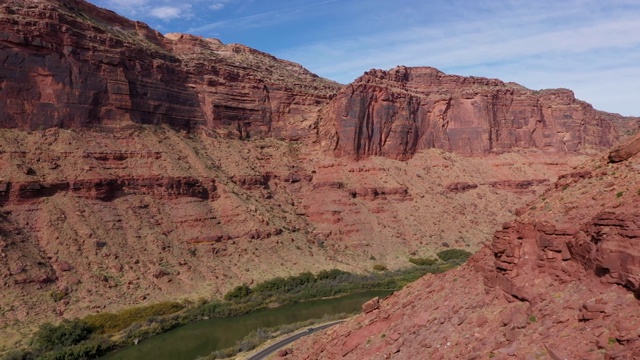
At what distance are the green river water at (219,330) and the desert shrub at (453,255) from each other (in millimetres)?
15038

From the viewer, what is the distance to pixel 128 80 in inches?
2335

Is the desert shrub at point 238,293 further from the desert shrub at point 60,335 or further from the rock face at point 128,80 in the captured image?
the rock face at point 128,80

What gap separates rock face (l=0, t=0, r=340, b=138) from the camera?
50969 millimetres

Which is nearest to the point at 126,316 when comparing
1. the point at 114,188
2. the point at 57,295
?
the point at 57,295

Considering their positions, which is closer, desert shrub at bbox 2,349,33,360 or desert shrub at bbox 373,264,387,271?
desert shrub at bbox 2,349,33,360

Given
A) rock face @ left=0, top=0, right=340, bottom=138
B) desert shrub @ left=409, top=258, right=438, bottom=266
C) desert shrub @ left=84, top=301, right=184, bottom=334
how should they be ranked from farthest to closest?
desert shrub @ left=409, top=258, right=438, bottom=266
rock face @ left=0, top=0, right=340, bottom=138
desert shrub @ left=84, top=301, right=184, bottom=334

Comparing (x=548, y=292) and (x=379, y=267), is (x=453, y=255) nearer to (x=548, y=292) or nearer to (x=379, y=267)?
(x=379, y=267)

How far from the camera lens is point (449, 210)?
71.2 meters

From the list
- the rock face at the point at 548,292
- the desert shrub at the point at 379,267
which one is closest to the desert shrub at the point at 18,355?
the rock face at the point at 548,292

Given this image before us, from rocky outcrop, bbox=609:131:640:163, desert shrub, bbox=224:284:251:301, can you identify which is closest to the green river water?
desert shrub, bbox=224:284:251:301

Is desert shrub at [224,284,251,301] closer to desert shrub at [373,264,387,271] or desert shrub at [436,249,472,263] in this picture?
desert shrub at [373,264,387,271]

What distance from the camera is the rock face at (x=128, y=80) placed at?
50969 millimetres

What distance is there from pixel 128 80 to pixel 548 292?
57724mm

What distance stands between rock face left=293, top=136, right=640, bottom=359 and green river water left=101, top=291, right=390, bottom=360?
20.6 m
